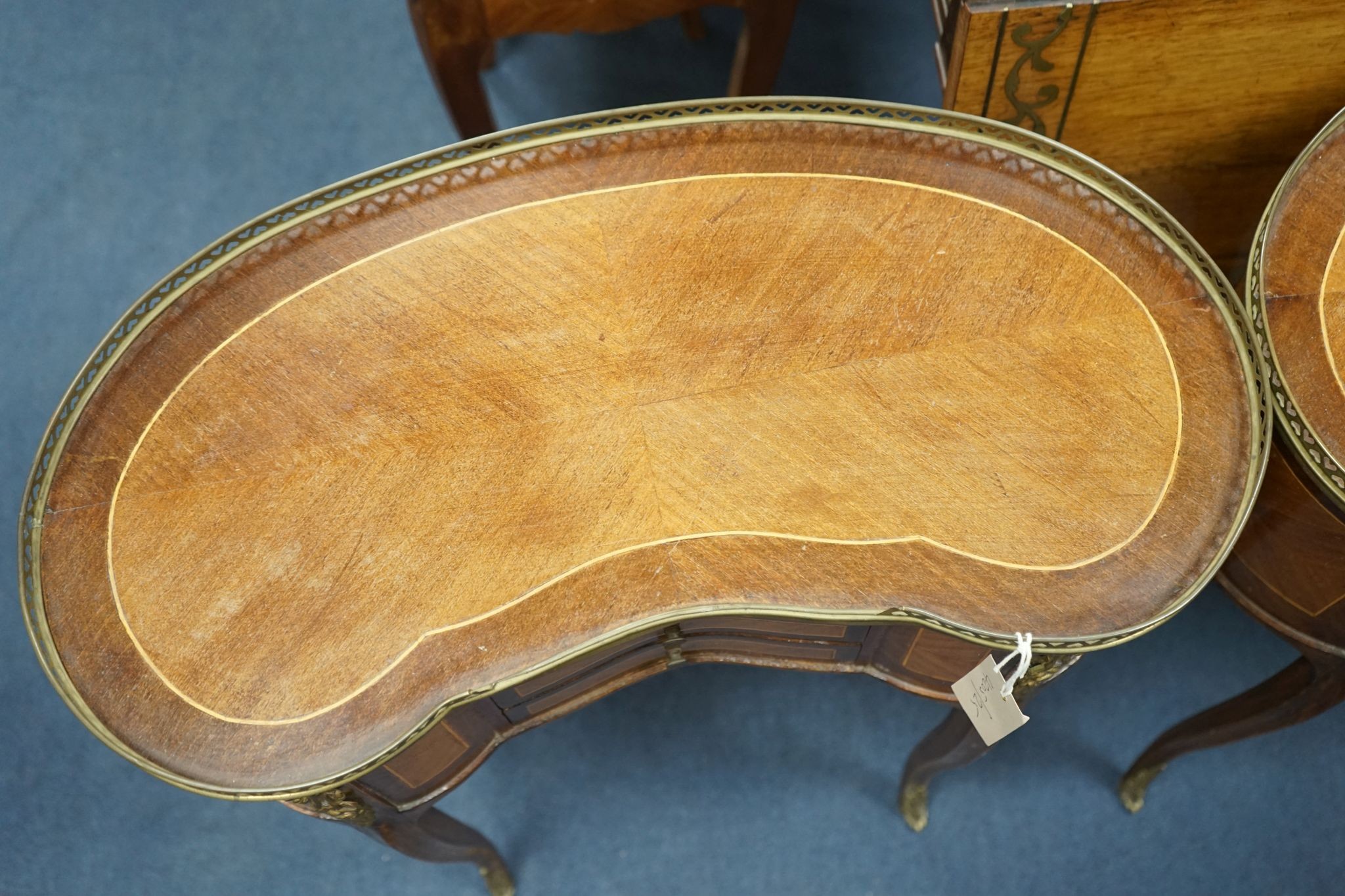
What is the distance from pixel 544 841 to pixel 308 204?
38.3 inches

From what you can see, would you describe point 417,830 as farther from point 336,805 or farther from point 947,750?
point 947,750

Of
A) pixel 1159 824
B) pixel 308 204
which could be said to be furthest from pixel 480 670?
pixel 1159 824

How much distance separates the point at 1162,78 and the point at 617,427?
887 millimetres

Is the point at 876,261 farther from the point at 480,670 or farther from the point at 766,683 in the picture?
the point at 766,683

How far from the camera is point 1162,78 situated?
1375 mm

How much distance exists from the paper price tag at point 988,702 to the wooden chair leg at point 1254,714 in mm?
433

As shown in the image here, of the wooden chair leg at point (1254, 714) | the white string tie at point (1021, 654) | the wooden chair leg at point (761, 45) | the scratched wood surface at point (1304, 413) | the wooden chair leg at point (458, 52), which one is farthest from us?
the wooden chair leg at point (761, 45)

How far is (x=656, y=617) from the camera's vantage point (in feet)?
3.13

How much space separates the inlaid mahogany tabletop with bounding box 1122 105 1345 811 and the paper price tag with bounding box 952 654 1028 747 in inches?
13.9

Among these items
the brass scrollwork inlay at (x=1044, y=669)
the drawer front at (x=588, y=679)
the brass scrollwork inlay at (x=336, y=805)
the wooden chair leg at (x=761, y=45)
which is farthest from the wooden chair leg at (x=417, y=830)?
the wooden chair leg at (x=761, y=45)

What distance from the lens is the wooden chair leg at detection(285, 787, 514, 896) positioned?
99 centimetres

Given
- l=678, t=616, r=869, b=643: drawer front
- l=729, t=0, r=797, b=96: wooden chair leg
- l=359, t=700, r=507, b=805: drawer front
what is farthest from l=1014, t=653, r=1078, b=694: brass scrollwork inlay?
l=729, t=0, r=797, b=96: wooden chair leg

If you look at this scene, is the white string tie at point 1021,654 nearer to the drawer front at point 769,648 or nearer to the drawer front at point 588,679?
the drawer front at point 769,648

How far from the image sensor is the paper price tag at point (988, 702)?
3.18 feet
